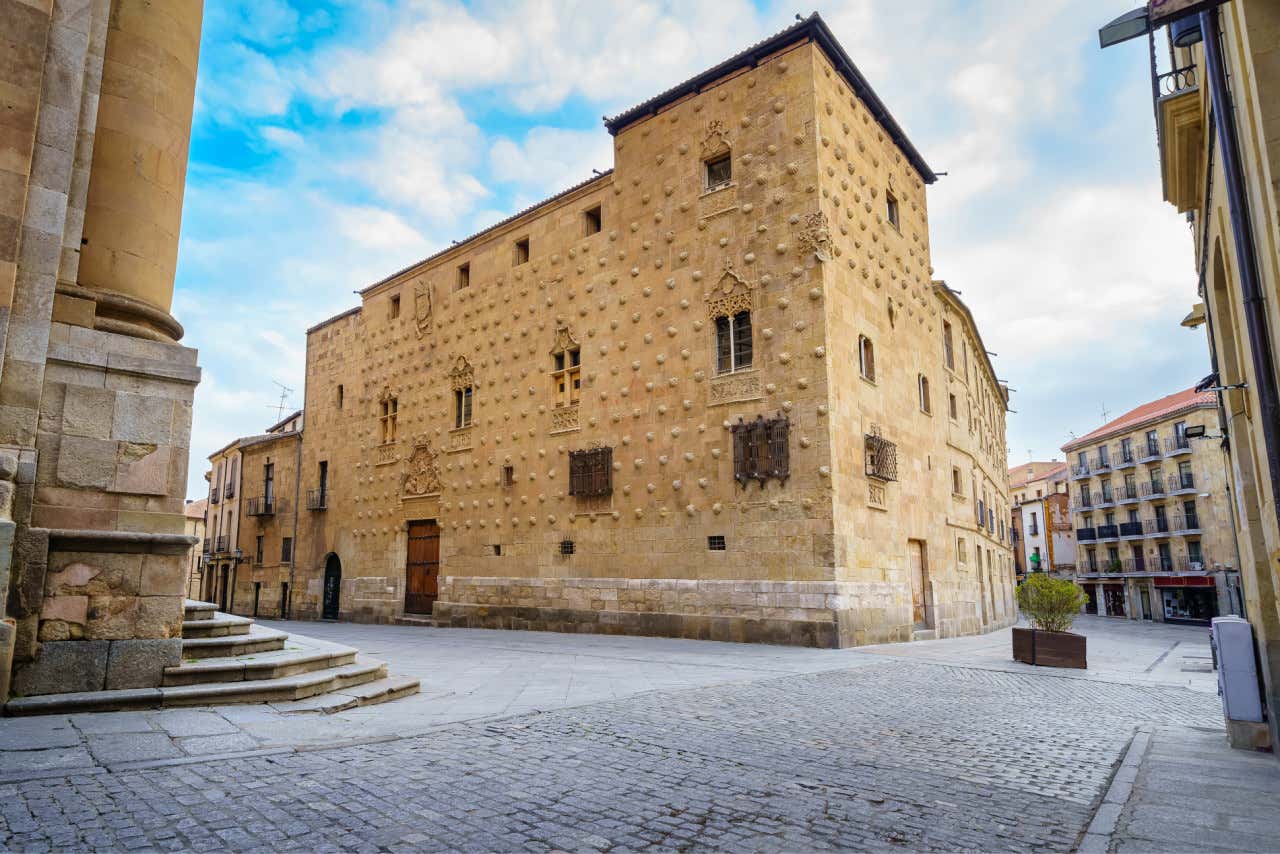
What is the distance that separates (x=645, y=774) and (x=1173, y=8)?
5.68m

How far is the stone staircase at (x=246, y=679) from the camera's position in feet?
19.9

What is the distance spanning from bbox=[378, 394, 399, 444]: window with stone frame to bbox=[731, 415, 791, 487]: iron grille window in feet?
44.0

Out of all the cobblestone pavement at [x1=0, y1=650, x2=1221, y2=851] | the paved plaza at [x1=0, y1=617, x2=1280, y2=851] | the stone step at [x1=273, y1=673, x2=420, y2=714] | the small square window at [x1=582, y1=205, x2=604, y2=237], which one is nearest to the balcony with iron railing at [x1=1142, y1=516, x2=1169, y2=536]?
the small square window at [x1=582, y1=205, x2=604, y2=237]

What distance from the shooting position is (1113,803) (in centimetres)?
428

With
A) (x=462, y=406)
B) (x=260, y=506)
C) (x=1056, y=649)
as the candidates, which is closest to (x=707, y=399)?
(x=1056, y=649)

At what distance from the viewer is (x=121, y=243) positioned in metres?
7.29

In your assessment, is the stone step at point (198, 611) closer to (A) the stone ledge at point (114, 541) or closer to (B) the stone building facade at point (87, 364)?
(B) the stone building facade at point (87, 364)

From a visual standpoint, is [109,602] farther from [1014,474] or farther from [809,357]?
[1014,474]

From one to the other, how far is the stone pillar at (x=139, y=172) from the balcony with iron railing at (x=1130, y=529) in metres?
55.5

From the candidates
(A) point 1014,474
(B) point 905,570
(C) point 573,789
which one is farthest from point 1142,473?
(C) point 573,789

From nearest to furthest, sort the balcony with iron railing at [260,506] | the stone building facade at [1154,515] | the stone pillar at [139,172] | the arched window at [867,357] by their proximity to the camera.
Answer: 1. the stone pillar at [139,172]
2. the arched window at [867,357]
3. the balcony with iron railing at [260,506]
4. the stone building facade at [1154,515]

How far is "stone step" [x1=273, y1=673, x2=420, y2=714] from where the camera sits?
257 inches

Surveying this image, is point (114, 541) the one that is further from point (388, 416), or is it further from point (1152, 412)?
point (1152, 412)

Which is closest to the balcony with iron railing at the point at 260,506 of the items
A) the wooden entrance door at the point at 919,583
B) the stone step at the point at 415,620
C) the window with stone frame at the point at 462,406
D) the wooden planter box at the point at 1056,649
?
the stone step at the point at 415,620
